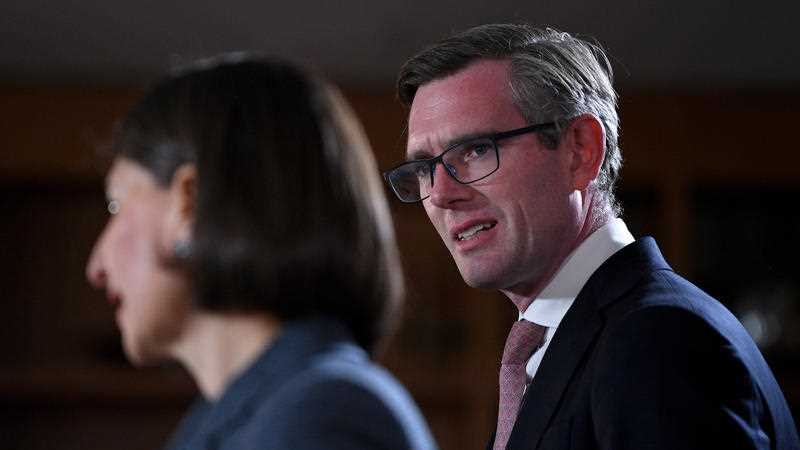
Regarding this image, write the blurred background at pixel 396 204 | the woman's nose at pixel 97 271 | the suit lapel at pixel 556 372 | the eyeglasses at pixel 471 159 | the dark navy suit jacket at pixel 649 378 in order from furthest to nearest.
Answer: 1. the blurred background at pixel 396 204
2. the eyeglasses at pixel 471 159
3. the suit lapel at pixel 556 372
4. the dark navy suit jacket at pixel 649 378
5. the woman's nose at pixel 97 271

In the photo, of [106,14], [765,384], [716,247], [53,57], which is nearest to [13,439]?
[53,57]

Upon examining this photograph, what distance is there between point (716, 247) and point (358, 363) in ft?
12.1

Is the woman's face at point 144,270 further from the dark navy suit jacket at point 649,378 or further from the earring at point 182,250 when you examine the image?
the dark navy suit jacket at point 649,378

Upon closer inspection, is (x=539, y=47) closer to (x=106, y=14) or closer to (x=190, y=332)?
(x=190, y=332)

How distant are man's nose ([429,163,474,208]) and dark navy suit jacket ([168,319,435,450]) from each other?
77 centimetres

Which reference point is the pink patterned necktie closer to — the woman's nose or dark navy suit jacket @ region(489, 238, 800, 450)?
dark navy suit jacket @ region(489, 238, 800, 450)

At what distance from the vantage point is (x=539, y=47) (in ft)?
5.63

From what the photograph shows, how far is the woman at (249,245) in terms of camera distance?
2.81 feet

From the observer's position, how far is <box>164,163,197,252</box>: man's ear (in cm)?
87

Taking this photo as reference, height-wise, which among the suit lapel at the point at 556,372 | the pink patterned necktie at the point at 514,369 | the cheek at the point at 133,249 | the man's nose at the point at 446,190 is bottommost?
the pink patterned necktie at the point at 514,369

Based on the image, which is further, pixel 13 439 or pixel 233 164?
pixel 13 439

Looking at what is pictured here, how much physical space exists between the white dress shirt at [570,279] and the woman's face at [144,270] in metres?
0.74

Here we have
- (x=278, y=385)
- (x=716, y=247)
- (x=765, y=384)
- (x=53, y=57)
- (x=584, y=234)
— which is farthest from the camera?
(x=716, y=247)

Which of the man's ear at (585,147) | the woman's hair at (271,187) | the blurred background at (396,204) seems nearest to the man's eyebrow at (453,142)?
the man's ear at (585,147)
